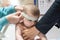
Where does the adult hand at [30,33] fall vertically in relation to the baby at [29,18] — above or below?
below

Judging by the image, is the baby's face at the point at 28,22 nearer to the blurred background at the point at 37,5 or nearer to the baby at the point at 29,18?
the baby at the point at 29,18

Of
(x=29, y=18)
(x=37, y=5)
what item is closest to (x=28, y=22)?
(x=29, y=18)

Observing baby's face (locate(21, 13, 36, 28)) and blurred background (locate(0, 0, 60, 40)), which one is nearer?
baby's face (locate(21, 13, 36, 28))

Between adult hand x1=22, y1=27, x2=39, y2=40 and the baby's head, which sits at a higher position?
the baby's head

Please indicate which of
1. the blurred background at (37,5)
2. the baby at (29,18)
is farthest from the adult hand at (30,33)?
the blurred background at (37,5)

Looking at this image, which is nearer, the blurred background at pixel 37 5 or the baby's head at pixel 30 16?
the baby's head at pixel 30 16

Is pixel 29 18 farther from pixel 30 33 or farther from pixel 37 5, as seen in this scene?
pixel 37 5

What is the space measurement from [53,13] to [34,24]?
0.46ft

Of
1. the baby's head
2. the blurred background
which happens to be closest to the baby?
the baby's head

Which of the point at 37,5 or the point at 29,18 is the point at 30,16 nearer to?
the point at 29,18

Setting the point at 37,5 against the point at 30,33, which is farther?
the point at 37,5

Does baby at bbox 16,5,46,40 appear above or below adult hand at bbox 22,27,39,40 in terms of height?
above

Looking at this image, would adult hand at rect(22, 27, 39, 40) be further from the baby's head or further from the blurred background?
the blurred background

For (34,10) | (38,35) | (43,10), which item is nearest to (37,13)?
(34,10)
